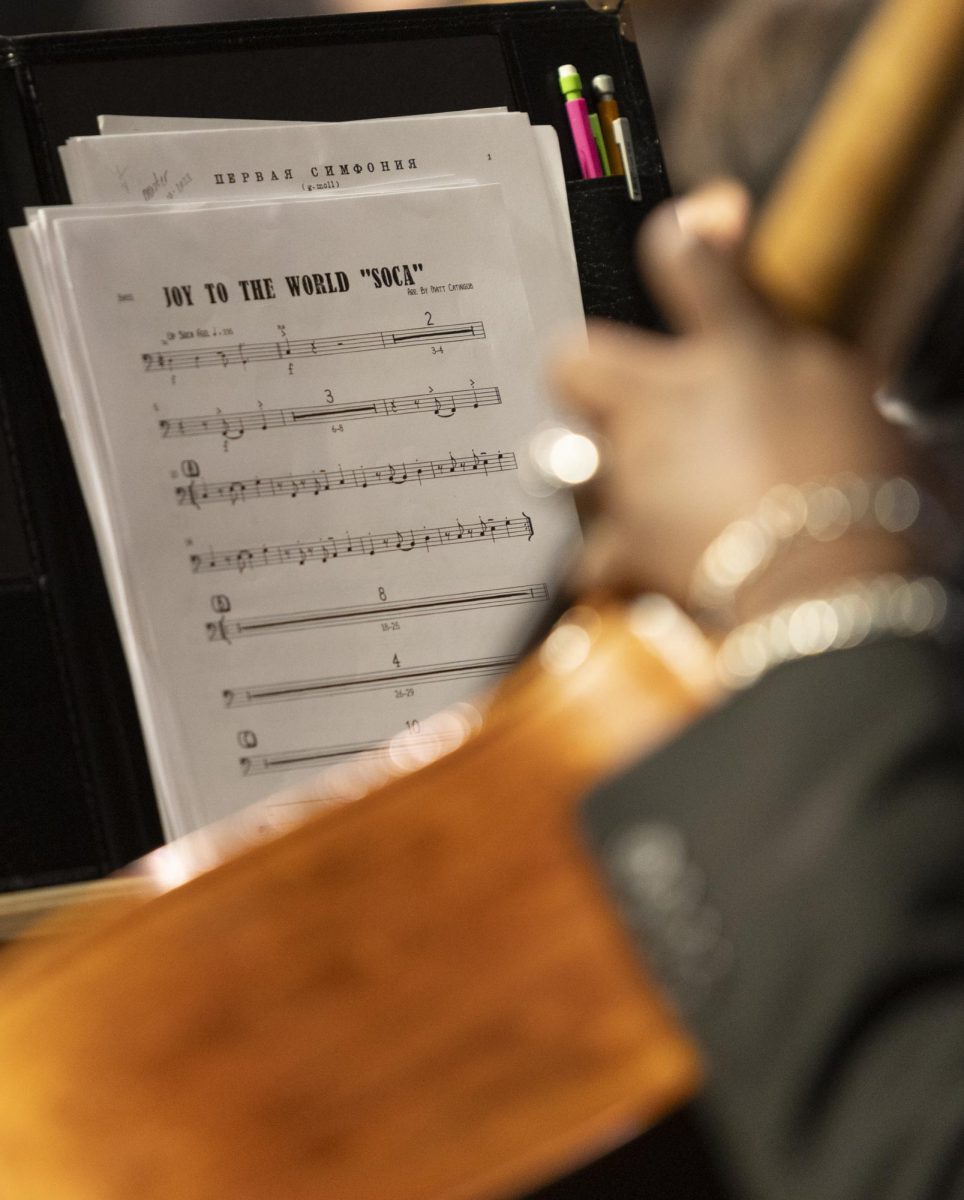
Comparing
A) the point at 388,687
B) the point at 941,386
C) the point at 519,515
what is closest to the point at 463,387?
the point at 519,515

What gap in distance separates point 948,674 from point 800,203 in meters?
0.16

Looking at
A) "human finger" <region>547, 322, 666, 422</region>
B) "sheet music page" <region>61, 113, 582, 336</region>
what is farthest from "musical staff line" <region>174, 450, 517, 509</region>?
"human finger" <region>547, 322, 666, 422</region>

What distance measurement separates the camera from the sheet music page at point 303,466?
783 mm

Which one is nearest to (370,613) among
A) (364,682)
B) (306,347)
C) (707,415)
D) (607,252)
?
(364,682)

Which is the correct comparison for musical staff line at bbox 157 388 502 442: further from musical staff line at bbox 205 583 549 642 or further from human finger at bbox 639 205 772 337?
human finger at bbox 639 205 772 337

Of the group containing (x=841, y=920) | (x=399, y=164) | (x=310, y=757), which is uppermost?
(x=399, y=164)

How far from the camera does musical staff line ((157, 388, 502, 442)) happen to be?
2.64 ft

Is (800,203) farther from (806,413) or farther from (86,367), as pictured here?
(86,367)

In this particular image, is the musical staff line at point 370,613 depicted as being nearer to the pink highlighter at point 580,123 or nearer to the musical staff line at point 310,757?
the musical staff line at point 310,757

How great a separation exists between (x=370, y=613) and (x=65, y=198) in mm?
348

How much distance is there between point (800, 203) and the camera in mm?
407

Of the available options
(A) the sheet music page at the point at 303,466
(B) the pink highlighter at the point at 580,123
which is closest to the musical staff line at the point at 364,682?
(A) the sheet music page at the point at 303,466

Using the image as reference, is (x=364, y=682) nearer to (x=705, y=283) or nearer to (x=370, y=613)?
(x=370, y=613)

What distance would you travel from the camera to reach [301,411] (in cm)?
83
